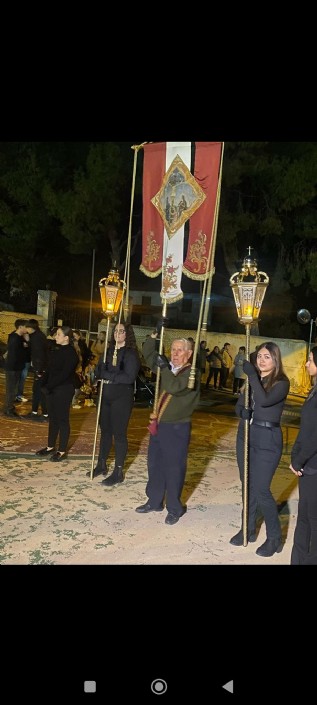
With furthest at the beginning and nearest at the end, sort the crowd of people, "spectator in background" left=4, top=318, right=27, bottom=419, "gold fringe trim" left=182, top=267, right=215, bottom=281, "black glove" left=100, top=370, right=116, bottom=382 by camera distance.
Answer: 1. "spectator in background" left=4, top=318, right=27, bottom=419
2. "black glove" left=100, top=370, right=116, bottom=382
3. "gold fringe trim" left=182, top=267, right=215, bottom=281
4. the crowd of people

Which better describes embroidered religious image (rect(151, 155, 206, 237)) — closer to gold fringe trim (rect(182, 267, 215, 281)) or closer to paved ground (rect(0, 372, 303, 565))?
gold fringe trim (rect(182, 267, 215, 281))

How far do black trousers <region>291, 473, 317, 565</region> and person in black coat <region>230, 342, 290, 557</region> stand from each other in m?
0.55

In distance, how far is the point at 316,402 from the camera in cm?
416

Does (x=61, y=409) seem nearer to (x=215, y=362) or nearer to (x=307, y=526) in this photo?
(x=307, y=526)

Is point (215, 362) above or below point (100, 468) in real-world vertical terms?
above

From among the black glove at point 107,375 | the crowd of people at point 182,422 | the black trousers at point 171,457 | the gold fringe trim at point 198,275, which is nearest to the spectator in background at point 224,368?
the crowd of people at point 182,422

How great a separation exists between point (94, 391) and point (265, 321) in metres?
15.2

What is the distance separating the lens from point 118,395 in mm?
6656

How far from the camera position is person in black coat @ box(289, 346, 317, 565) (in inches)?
163

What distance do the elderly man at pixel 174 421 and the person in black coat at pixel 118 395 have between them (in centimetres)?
101

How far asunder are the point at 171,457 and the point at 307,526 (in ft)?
5.62

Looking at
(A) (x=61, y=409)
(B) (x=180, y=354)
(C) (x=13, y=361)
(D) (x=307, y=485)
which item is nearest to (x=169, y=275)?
(B) (x=180, y=354)

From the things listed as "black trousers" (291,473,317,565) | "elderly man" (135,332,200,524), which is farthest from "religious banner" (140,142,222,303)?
"black trousers" (291,473,317,565)

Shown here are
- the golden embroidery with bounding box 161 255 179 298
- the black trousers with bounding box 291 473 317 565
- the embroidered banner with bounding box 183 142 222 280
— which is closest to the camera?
the black trousers with bounding box 291 473 317 565
